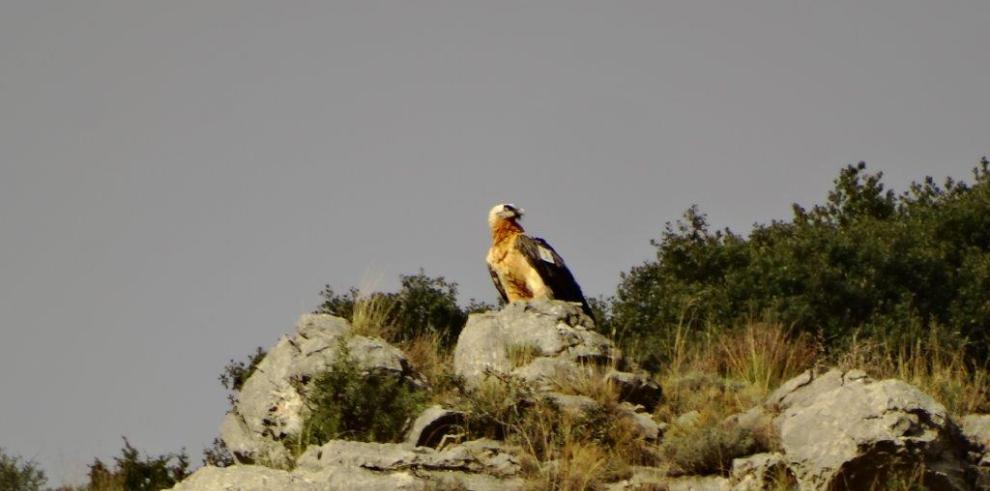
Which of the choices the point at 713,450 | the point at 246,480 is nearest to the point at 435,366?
the point at 246,480

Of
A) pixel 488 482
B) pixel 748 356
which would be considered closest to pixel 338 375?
pixel 488 482

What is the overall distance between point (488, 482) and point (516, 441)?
0.84 m

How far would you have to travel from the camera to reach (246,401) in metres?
24.5

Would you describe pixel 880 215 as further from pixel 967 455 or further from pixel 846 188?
pixel 967 455

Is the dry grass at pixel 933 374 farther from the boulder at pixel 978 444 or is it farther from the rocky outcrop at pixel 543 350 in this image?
the rocky outcrop at pixel 543 350

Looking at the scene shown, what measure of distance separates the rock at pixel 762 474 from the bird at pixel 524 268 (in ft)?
19.4

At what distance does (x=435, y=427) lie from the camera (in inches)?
867

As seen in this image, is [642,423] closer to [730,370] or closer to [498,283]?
[730,370]

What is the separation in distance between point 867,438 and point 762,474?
1.24m

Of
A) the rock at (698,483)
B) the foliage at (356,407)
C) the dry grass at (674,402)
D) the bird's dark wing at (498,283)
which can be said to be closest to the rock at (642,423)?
the dry grass at (674,402)

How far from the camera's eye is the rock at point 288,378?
2373 centimetres

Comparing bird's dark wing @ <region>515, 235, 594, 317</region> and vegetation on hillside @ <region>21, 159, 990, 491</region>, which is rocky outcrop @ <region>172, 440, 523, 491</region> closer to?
vegetation on hillside @ <region>21, 159, 990, 491</region>

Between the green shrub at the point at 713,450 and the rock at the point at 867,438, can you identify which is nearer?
the rock at the point at 867,438

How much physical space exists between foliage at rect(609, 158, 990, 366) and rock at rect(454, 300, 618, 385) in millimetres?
2870
